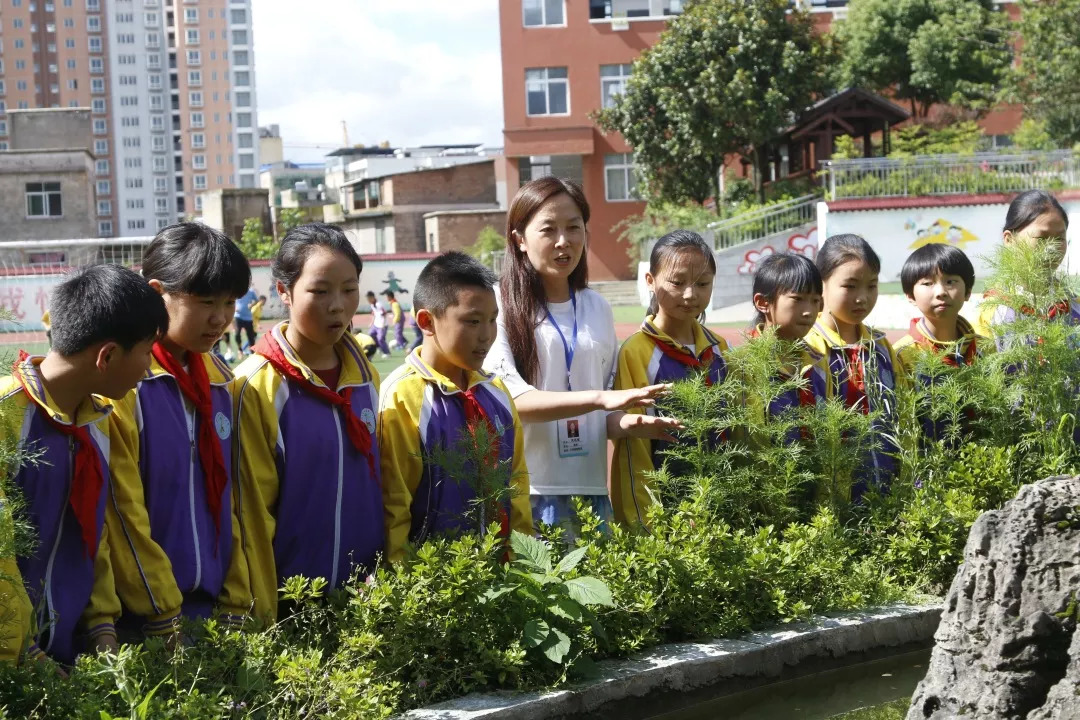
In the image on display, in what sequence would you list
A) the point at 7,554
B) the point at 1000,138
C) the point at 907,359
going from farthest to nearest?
1. the point at 1000,138
2. the point at 907,359
3. the point at 7,554

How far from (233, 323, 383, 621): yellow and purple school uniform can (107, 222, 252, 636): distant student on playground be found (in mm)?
50

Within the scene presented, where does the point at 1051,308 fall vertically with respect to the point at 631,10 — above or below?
below

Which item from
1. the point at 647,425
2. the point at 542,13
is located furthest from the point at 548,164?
the point at 647,425

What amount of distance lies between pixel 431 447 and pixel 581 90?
3247cm

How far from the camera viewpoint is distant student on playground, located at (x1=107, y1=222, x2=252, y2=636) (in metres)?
2.96

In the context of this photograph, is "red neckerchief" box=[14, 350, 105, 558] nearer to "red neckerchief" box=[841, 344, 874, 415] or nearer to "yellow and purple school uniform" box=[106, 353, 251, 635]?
"yellow and purple school uniform" box=[106, 353, 251, 635]

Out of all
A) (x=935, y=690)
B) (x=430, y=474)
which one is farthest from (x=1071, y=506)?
(x=430, y=474)

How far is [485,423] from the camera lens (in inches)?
136

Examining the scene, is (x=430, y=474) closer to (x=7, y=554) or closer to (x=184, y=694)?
(x=184, y=694)

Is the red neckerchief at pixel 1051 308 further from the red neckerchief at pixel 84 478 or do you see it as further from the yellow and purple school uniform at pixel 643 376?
the red neckerchief at pixel 84 478

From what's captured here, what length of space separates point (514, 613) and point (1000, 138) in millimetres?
36400

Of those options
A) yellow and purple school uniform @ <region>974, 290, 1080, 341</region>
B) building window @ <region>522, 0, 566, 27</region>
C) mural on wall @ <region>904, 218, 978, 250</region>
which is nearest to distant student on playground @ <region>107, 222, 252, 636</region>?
yellow and purple school uniform @ <region>974, 290, 1080, 341</region>

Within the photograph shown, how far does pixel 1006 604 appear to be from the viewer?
2.76 m

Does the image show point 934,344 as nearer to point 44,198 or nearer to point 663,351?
point 663,351
